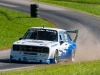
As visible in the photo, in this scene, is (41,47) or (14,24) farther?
(14,24)

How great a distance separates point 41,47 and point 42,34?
4.52ft

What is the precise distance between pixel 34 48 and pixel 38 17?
2465 cm

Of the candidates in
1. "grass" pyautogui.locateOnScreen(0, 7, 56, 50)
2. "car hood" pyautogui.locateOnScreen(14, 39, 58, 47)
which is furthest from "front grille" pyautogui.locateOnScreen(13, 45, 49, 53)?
"grass" pyautogui.locateOnScreen(0, 7, 56, 50)

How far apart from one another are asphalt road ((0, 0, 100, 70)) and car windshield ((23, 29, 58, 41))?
144 cm

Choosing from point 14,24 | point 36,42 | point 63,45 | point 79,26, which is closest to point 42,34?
point 36,42

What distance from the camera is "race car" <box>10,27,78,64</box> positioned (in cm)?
1883

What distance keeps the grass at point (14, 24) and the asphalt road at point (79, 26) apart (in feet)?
5.91

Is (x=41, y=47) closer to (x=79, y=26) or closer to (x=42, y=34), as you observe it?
(x=42, y=34)

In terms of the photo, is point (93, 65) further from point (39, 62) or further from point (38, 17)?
point (38, 17)

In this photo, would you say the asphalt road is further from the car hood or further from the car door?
the car door

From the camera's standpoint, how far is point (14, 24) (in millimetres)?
38406

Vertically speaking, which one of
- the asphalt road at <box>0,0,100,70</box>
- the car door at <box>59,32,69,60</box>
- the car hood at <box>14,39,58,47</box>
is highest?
the car hood at <box>14,39,58,47</box>

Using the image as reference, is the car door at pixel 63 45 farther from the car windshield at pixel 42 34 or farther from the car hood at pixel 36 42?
the car hood at pixel 36 42

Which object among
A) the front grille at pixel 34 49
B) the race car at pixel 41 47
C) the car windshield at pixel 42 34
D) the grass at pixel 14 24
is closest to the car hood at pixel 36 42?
the race car at pixel 41 47
